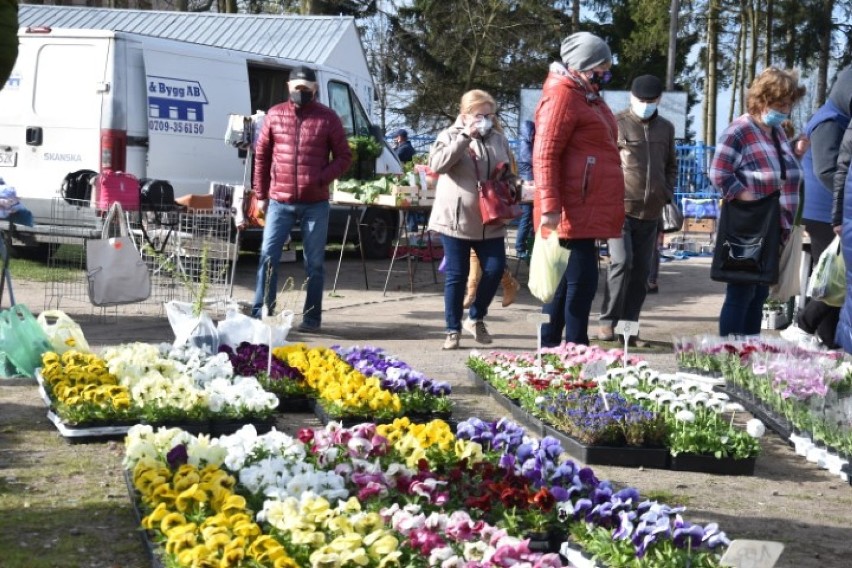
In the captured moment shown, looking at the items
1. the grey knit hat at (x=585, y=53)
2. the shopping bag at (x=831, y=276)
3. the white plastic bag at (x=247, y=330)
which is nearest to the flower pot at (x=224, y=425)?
the white plastic bag at (x=247, y=330)

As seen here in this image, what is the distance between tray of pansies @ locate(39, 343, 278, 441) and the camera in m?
6.36

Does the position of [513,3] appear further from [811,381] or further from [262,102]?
[811,381]

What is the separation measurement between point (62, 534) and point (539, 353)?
142 inches

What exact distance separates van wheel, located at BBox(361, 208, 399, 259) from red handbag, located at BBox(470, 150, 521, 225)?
26.7 feet

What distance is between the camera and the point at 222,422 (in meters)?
6.46

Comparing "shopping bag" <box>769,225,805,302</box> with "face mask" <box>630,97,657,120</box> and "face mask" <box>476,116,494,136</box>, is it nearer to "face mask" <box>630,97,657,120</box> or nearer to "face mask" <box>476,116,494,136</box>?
"face mask" <box>630,97,657,120</box>

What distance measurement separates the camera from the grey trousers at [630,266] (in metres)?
9.94

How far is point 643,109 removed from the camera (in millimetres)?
9914

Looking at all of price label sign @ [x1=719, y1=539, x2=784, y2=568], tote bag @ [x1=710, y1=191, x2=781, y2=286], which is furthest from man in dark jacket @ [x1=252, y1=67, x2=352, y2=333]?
price label sign @ [x1=719, y1=539, x2=784, y2=568]

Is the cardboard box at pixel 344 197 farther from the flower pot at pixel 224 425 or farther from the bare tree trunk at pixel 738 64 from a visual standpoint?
the bare tree trunk at pixel 738 64

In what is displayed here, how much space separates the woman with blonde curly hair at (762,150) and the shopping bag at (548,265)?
1.29 metres

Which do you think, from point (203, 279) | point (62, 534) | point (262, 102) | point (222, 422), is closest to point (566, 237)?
point (203, 279)

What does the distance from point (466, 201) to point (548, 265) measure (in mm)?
1496

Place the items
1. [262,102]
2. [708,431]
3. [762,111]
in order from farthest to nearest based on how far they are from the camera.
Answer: [262,102]
[762,111]
[708,431]
